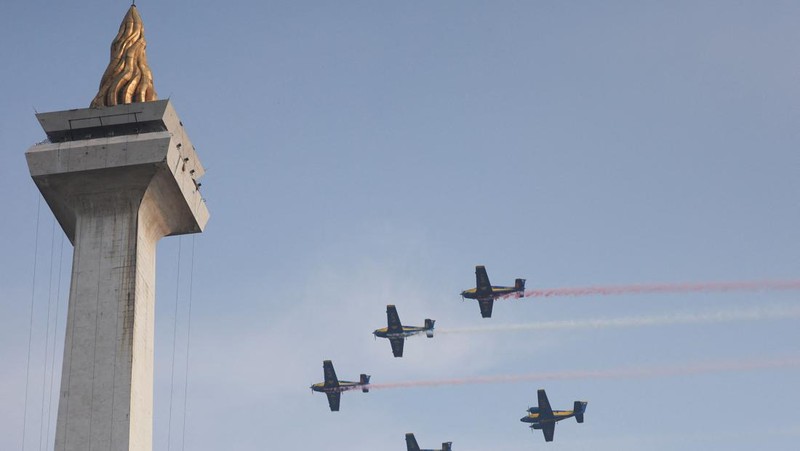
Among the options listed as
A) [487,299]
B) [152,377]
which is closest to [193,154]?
[152,377]

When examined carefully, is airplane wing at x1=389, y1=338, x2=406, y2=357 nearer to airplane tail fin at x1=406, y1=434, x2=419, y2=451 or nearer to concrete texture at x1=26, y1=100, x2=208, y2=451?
airplane tail fin at x1=406, y1=434, x2=419, y2=451

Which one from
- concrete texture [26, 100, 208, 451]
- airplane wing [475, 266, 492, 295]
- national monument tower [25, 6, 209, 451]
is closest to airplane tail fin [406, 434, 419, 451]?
airplane wing [475, 266, 492, 295]

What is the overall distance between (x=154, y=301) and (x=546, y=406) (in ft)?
192

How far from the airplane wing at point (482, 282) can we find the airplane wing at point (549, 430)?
56.4ft

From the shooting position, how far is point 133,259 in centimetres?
8556

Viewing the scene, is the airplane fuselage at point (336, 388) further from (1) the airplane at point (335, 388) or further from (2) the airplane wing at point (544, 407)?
(2) the airplane wing at point (544, 407)

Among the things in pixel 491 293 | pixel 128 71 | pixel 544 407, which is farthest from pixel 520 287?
pixel 128 71

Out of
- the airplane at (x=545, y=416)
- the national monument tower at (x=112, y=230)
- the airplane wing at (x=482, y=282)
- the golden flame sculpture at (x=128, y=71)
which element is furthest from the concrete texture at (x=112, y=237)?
the airplane at (x=545, y=416)

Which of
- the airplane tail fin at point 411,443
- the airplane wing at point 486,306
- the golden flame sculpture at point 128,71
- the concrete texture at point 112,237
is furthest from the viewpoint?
the airplane tail fin at point 411,443

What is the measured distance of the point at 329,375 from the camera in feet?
454

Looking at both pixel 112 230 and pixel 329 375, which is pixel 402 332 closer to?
pixel 329 375

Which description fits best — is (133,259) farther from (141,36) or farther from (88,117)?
(141,36)

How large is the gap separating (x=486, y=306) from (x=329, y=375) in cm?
2165

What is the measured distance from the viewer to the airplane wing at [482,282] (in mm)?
128125
